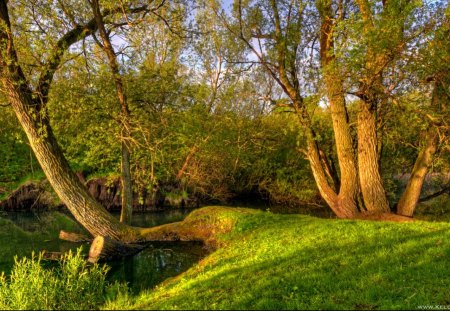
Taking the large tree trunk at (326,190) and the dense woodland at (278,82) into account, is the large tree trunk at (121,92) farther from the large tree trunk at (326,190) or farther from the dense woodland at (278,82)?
the large tree trunk at (326,190)

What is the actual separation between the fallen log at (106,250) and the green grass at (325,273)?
4.67 m

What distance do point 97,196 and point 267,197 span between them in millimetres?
14155

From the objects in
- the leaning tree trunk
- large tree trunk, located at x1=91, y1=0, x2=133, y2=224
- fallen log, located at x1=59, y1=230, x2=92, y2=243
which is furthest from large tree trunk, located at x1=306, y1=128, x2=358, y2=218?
fallen log, located at x1=59, y1=230, x2=92, y2=243

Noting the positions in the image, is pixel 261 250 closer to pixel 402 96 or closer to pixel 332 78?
pixel 332 78

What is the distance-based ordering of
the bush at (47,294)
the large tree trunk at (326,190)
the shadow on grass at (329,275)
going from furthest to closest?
the large tree trunk at (326,190), the bush at (47,294), the shadow on grass at (329,275)

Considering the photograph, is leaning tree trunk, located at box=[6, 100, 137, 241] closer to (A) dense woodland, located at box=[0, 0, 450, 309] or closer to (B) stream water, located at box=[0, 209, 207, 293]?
(A) dense woodland, located at box=[0, 0, 450, 309]

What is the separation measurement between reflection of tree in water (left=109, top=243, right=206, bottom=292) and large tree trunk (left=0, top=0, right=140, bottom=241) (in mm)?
1958

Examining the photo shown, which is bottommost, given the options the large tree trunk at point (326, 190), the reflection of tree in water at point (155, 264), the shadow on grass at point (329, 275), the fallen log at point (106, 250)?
the reflection of tree in water at point (155, 264)

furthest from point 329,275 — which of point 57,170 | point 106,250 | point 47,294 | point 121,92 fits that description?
point 121,92

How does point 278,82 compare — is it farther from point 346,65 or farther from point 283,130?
point 346,65

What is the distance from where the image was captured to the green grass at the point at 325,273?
6.36 m

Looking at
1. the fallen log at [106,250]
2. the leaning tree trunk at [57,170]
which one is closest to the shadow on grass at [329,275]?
the fallen log at [106,250]

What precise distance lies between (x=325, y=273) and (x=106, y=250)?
9.12m

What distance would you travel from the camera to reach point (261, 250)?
10.8m
